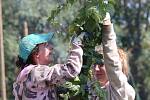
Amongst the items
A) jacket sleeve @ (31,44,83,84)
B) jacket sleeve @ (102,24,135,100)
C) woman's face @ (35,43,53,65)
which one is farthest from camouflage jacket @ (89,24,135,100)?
woman's face @ (35,43,53,65)

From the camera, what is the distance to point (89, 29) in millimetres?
4207

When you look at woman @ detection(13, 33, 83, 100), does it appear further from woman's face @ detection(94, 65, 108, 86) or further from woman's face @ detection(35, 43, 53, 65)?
woman's face @ detection(94, 65, 108, 86)

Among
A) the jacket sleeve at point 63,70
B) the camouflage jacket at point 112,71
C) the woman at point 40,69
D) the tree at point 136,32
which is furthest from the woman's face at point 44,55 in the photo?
the tree at point 136,32

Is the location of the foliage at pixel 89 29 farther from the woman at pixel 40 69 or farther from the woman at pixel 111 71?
the woman at pixel 40 69

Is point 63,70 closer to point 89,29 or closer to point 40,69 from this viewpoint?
point 40,69

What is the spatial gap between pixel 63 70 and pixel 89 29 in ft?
Answer: 1.30

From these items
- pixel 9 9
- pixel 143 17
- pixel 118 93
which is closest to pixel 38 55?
pixel 118 93

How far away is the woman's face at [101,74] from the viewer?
4.56 metres

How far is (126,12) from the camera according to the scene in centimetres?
4284

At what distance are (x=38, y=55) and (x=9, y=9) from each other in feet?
95.8

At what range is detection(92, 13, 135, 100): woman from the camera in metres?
4.18

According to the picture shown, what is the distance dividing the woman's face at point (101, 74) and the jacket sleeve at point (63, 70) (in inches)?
20.4

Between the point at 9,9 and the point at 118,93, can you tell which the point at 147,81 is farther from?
the point at 118,93

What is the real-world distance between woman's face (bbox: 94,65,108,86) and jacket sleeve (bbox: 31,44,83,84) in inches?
20.4
